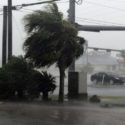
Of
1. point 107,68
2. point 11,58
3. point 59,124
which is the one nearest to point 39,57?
point 11,58

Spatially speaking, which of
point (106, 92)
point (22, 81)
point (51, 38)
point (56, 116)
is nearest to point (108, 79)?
point (106, 92)

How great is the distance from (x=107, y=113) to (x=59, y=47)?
6160 mm

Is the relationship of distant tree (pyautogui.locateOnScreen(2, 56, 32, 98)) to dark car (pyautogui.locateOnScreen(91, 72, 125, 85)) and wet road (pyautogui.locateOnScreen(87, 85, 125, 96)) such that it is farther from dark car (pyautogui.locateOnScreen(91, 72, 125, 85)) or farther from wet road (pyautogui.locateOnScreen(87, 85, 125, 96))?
dark car (pyautogui.locateOnScreen(91, 72, 125, 85))

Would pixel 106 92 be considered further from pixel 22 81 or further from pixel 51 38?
pixel 51 38

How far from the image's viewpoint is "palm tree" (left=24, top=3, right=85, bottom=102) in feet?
80.2

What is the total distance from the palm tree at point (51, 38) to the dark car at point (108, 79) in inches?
1339

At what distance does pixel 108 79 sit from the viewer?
2355 inches

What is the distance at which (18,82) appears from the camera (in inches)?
1032

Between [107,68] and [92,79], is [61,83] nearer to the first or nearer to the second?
[92,79]

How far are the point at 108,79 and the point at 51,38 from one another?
1417 inches

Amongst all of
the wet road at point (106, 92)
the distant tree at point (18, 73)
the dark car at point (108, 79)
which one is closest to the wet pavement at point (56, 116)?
the distant tree at point (18, 73)

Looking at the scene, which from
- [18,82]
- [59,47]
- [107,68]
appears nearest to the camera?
[59,47]

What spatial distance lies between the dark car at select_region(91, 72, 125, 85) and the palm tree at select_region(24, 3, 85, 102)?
112ft

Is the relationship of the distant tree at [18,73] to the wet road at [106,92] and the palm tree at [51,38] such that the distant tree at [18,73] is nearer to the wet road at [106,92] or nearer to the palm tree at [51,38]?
the palm tree at [51,38]
